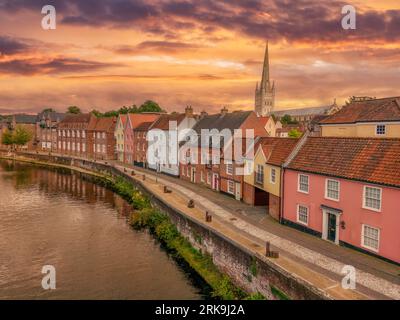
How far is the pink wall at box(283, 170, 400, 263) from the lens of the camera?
2191 centimetres

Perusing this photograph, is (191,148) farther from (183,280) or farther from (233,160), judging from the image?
(183,280)

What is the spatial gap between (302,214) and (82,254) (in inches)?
731

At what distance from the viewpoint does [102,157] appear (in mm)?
94688

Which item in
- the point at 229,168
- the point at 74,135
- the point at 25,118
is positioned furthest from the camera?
the point at 25,118

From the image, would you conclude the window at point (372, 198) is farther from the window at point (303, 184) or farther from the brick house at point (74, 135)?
the brick house at point (74, 135)

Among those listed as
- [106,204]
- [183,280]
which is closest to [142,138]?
[106,204]

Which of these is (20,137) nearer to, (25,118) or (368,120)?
(25,118)

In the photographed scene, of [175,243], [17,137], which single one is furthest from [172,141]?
[17,137]

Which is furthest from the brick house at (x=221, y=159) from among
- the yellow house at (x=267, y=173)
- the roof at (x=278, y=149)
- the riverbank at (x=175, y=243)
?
the riverbank at (x=175, y=243)

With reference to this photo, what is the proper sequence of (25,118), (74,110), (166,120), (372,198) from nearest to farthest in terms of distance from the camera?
(372,198)
(166,120)
(25,118)
(74,110)

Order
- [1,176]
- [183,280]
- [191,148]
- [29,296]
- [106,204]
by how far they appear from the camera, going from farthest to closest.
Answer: [1,176], [191,148], [106,204], [183,280], [29,296]

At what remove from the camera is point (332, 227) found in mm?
26672

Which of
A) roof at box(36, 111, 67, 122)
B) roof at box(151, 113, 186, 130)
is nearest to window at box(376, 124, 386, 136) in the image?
roof at box(151, 113, 186, 130)
